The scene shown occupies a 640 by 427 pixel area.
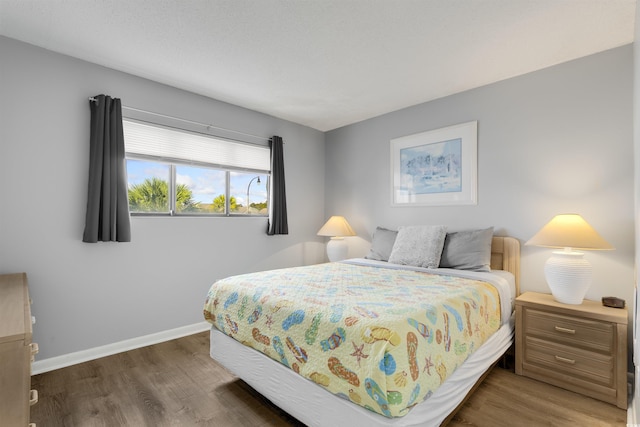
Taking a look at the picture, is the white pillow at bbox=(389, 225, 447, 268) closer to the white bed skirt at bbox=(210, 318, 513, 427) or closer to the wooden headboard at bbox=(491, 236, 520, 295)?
the wooden headboard at bbox=(491, 236, 520, 295)

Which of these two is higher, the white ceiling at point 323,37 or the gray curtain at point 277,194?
the white ceiling at point 323,37

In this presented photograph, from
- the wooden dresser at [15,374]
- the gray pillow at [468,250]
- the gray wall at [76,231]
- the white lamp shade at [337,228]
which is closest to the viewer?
the wooden dresser at [15,374]

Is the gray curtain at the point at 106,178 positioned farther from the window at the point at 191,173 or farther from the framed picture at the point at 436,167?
the framed picture at the point at 436,167

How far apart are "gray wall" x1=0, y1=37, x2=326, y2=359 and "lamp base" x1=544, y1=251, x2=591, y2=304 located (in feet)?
9.98

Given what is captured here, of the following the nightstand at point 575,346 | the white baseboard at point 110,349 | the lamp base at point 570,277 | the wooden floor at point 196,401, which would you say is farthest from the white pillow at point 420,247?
the white baseboard at point 110,349

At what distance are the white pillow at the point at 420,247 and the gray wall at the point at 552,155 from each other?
424mm

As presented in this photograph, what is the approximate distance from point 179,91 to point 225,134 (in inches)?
Answer: 24.1

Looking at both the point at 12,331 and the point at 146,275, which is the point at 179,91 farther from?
the point at 12,331

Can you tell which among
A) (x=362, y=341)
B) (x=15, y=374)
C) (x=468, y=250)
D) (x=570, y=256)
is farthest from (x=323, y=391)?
(x=570, y=256)

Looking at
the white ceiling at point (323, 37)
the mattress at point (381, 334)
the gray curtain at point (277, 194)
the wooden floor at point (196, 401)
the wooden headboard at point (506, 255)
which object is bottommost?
the wooden floor at point (196, 401)

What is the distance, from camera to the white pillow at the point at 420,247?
2.81 m

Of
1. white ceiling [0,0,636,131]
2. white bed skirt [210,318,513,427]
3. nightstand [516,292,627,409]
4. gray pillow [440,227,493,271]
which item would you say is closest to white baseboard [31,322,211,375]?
white bed skirt [210,318,513,427]

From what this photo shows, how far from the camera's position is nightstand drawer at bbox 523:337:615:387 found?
1.95 meters

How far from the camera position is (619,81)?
2.32 meters
